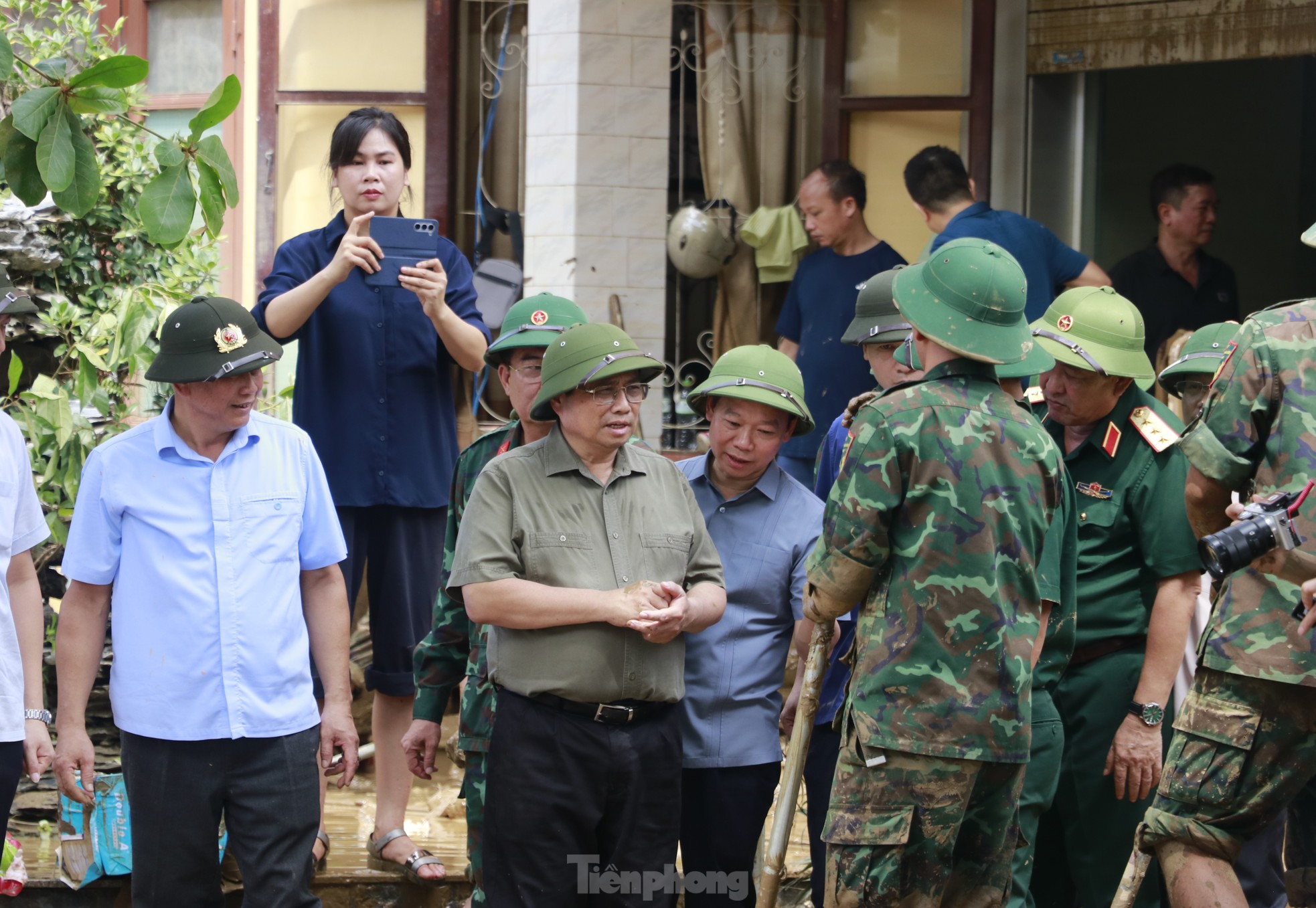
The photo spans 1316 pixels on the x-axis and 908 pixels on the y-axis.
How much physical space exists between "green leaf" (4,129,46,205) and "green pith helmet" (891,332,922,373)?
83.8 inches

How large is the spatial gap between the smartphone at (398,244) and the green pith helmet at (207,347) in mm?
864

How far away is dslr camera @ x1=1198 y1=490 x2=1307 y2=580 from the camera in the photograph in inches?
121

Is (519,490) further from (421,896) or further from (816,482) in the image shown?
(421,896)

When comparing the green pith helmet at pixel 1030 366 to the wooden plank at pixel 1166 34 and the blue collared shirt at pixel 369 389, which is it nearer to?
the blue collared shirt at pixel 369 389

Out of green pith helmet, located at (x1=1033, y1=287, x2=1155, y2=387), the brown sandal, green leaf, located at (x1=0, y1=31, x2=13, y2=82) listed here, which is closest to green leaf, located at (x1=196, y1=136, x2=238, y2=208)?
green leaf, located at (x1=0, y1=31, x2=13, y2=82)

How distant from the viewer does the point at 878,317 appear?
159 inches

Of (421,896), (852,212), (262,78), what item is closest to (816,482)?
(421,896)

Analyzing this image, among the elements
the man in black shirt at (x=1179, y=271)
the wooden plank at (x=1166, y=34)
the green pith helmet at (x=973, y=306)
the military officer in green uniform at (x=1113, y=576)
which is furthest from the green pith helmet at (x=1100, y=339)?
the wooden plank at (x=1166, y=34)

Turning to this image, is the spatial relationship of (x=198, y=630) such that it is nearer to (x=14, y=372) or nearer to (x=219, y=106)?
(x=219, y=106)

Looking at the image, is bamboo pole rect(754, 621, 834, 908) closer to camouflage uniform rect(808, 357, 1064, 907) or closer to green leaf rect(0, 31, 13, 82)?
camouflage uniform rect(808, 357, 1064, 907)

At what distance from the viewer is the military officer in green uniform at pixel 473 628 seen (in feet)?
12.3

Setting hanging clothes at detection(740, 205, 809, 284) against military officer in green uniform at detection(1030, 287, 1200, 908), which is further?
hanging clothes at detection(740, 205, 809, 284)

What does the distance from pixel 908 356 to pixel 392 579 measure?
5.71 feet

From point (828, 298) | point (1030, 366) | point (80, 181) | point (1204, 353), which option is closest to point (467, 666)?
point (80, 181)
